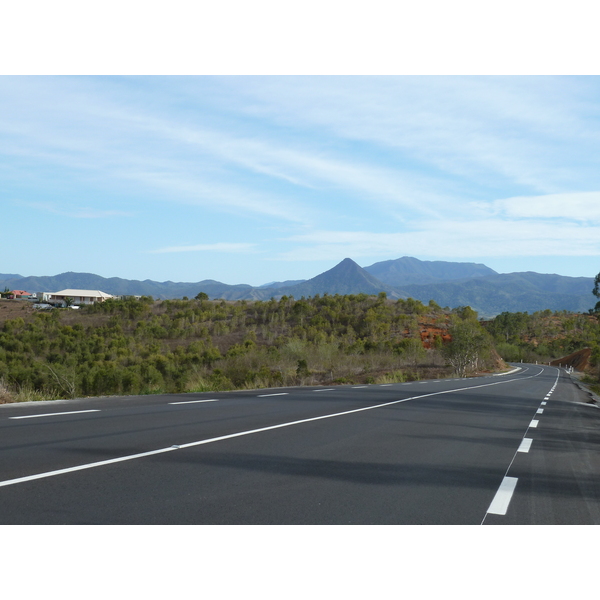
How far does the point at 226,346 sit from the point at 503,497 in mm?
46228

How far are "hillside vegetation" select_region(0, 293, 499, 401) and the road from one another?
5620mm

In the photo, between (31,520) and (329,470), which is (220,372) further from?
(31,520)

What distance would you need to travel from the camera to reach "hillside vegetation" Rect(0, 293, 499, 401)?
23.1m

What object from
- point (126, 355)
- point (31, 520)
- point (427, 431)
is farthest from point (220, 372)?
point (31, 520)

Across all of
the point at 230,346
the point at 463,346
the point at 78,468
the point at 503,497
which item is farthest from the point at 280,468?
the point at 230,346

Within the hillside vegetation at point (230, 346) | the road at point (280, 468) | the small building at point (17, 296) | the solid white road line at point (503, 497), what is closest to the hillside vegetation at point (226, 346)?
the hillside vegetation at point (230, 346)

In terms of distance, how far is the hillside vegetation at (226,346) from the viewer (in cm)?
2312

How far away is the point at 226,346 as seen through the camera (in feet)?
169

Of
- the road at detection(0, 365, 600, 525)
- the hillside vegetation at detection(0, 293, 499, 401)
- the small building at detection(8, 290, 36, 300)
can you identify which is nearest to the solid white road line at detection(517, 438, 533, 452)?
the road at detection(0, 365, 600, 525)

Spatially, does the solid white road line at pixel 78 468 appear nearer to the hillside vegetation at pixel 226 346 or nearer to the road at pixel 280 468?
the road at pixel 280 468

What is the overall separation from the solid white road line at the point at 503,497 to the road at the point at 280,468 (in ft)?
0.07

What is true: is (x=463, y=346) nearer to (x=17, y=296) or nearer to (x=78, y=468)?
(x=78, y=468)

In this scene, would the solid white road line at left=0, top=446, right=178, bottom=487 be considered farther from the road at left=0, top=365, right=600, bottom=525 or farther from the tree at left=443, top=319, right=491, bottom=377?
the tree at left=443, top=319, right=491, bottom=377

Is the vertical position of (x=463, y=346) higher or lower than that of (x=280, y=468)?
lower
